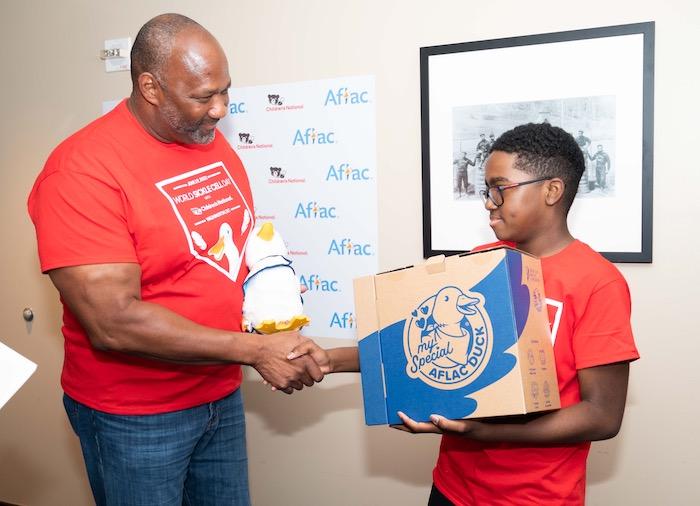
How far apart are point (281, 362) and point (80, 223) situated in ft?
1.89

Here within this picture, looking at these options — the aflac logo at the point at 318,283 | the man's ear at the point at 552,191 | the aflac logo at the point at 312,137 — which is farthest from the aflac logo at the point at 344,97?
the man's ear at the point at 552,191

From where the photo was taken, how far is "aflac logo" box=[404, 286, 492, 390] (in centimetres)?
114

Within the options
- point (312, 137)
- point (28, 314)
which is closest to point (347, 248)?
point (312, 137)

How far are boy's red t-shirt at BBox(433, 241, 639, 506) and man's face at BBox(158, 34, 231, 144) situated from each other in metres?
0.88

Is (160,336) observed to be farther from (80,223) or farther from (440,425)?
(440,425)

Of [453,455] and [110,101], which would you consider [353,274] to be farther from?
[110,101]

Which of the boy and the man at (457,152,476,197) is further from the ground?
the man at (457,152,476,197)

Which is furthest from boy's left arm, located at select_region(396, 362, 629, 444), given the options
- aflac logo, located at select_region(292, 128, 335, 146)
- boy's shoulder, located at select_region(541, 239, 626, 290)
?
aflac logo, located at select_region(292, 128, 335, 146)

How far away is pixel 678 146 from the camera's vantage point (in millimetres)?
1765

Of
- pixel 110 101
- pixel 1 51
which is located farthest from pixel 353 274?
pixel 1 51

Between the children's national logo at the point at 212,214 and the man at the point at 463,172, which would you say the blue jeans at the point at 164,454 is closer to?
the children's national logo at the point at 212,214

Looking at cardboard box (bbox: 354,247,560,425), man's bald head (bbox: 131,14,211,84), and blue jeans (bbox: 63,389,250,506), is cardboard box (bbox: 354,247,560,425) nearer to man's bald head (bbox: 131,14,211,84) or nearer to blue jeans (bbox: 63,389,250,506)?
blue jeans (bbox: 63,389,250,506)

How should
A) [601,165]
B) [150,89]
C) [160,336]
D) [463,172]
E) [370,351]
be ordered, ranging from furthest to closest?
[463,172]
[601,165]
[150,89]
[160,336]
[370,351]

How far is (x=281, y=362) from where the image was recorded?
1.55 metres
